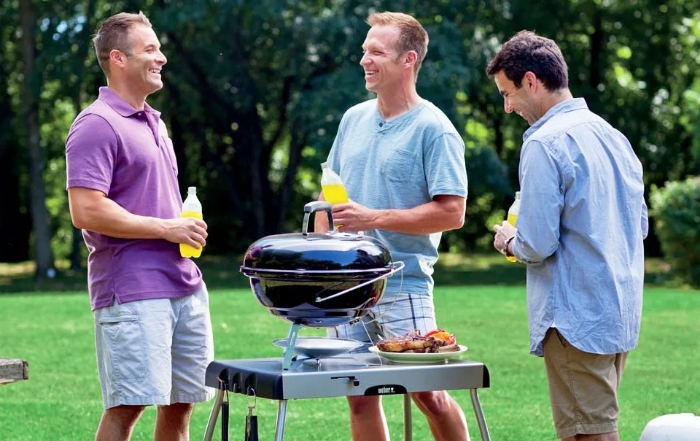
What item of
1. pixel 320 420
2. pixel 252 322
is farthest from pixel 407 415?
pixel 252 322

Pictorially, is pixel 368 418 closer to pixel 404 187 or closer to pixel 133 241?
pixel 404 187

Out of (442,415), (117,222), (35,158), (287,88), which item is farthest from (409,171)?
(287,88)

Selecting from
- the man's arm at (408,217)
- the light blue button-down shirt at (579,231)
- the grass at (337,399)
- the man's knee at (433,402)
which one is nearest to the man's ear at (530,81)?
the light blue button-down shirt at (579,231)

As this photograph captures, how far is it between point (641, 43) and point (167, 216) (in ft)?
94.8

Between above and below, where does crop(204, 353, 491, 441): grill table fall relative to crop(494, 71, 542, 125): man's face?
below

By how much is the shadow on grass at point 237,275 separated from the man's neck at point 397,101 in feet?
51.8

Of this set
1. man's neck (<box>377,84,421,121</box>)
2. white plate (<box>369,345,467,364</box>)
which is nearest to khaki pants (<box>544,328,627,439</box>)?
white plate (<box>369,345,467,364</box>)

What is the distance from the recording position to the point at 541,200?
4.68 m

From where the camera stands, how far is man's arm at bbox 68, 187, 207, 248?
16.8 feet

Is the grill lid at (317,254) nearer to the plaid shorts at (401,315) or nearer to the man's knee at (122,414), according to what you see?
the plaid shorts at (401,315)

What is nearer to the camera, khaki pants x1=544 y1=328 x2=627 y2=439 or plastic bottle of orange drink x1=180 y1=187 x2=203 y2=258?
khaki pants x1=544 y1=328 x2=627 y2=439

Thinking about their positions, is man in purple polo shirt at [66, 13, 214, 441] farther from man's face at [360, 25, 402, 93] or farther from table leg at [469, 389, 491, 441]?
table leg at [469, 389, 491, 441]

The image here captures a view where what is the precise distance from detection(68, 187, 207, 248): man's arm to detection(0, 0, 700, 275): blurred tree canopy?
63.7 ft

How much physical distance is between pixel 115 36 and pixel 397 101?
128 cm
